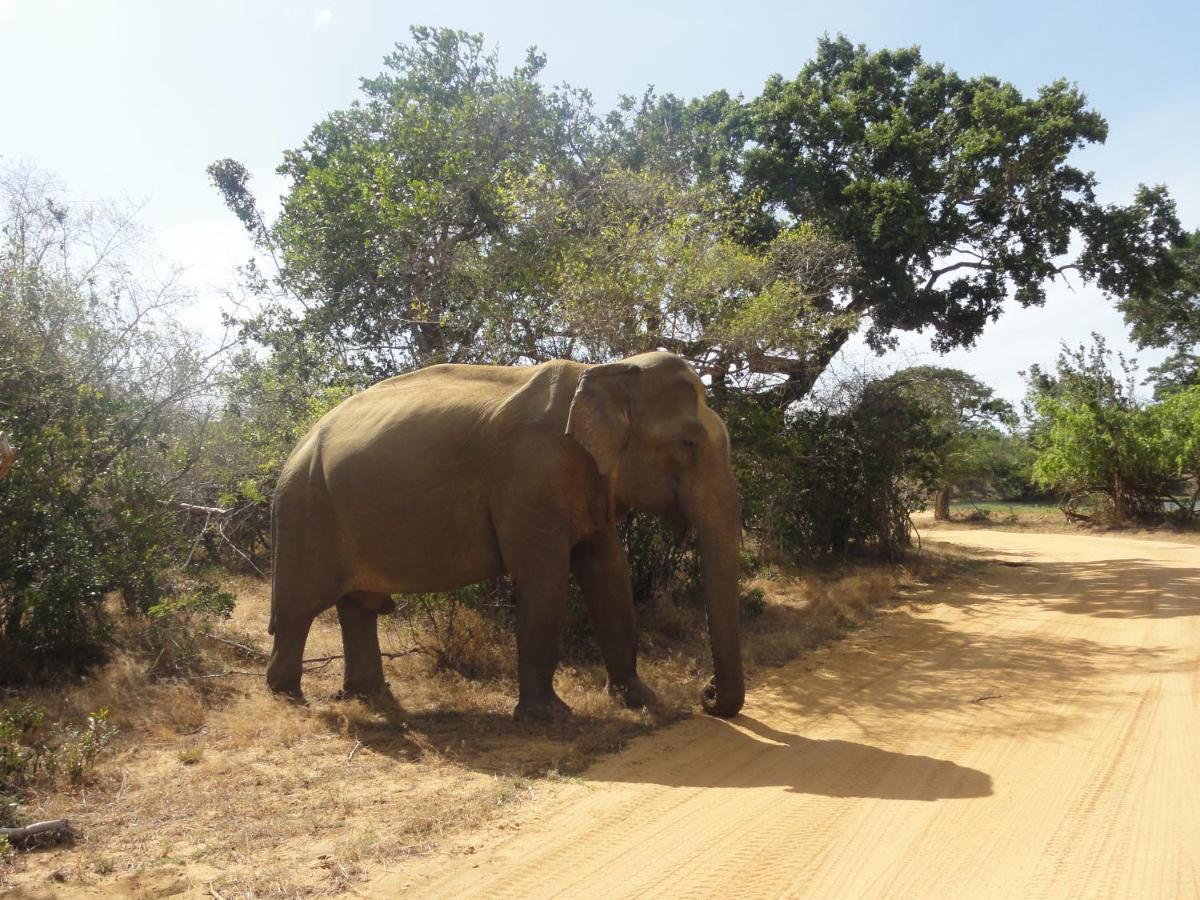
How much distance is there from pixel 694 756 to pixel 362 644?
339 cm

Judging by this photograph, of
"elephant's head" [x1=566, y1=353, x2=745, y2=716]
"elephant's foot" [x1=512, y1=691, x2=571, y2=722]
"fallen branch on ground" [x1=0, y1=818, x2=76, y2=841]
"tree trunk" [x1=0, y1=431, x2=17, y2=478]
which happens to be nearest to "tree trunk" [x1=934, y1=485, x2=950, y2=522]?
"elephant's head" [x1=566, y1=353, x2=745, y2=716]

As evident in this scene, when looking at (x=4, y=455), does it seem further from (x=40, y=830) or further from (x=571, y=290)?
(x=571, y=290)

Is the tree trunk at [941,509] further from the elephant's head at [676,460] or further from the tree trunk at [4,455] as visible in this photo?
the tree trunk at [4,455]

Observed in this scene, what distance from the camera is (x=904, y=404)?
17.4m

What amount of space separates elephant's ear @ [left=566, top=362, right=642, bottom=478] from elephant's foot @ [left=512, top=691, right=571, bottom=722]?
1.76 meters

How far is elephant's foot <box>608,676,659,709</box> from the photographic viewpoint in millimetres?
7070

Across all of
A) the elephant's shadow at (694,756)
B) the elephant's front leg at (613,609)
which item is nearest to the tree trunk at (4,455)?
the elephant's shadow at (694,756)

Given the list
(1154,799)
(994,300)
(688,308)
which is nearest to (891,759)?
(1154,799)

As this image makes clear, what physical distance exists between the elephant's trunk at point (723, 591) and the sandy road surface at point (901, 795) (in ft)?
1.14

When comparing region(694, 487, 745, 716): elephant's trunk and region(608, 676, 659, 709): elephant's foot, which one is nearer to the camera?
region(694, 487, 745, 716): elephant's trunk

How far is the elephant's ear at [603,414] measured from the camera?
652 centimetres

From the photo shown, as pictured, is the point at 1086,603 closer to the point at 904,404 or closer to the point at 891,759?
the point at 904,404

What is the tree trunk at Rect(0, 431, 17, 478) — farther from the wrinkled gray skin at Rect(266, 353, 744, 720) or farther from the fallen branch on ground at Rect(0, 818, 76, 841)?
the wrinkled gray skin at Rect(266, 353, 744, 720)

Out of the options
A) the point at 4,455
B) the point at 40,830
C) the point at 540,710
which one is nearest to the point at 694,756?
the point at 540,710
